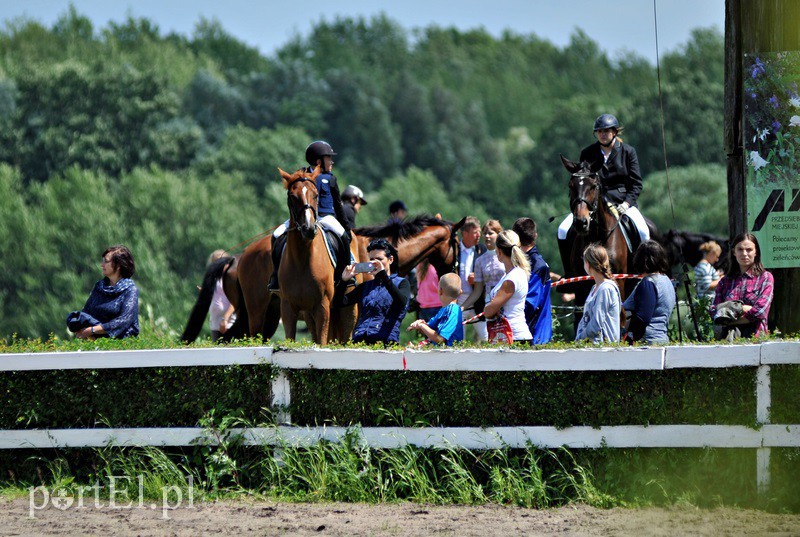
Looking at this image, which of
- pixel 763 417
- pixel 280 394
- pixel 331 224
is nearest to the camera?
pixel 763 417

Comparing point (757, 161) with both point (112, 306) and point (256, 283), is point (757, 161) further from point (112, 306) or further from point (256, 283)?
point (256, 283)

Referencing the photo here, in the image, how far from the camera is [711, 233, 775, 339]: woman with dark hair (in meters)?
8.80

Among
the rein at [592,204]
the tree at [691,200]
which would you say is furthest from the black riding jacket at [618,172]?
the tree at [691,200]

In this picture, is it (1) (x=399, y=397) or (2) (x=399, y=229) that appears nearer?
(1) (x=399, y=397)

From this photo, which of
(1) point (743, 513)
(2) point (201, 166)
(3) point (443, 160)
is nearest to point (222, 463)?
(1) point (743, 513)

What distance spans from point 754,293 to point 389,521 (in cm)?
349

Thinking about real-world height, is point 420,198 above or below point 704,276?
above

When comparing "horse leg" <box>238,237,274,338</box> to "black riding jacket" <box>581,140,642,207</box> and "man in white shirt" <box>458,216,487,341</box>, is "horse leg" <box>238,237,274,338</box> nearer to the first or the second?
"man in white shirt" <box>458,216,487,341</box>

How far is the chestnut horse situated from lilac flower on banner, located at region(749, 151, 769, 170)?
440 centimetres

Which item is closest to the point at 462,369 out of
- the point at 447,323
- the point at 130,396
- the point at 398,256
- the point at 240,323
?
the point at 447,323

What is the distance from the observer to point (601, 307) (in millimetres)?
8578

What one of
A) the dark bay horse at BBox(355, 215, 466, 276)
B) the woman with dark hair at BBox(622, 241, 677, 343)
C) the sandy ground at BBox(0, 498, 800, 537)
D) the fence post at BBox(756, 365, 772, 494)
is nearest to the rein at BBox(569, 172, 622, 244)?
the dark bay horse at BBox(355, 215, 466, 276)

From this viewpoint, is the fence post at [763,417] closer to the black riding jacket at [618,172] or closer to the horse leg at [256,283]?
the black riding jacket at [618,172]

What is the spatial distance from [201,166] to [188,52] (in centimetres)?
1755
